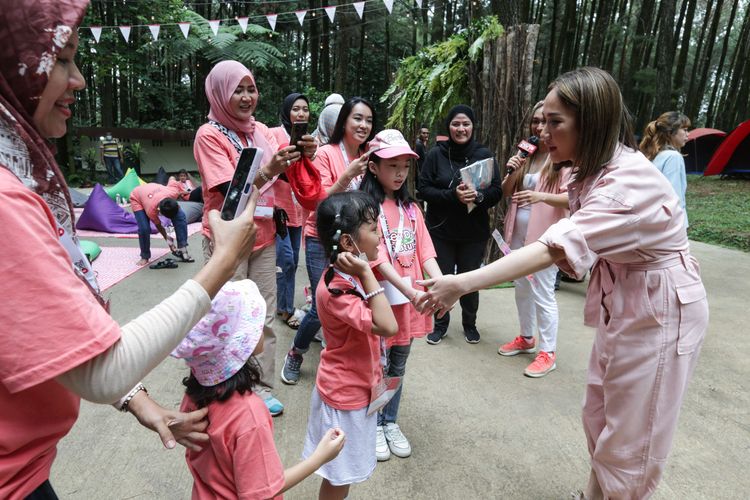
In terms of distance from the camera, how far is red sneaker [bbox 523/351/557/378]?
3418 mm

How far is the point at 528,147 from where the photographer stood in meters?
3.63

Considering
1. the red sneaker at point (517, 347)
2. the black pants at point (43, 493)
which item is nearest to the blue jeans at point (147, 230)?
the red sneaker at point (517, 347)

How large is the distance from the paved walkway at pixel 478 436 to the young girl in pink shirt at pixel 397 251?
0.68ft

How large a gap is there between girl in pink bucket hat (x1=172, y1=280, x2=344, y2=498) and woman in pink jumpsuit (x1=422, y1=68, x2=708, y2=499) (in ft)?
2.51

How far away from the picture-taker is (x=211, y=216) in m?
1.17

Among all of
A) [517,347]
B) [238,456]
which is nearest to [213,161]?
[238,456]

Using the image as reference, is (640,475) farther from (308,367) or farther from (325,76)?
(325,76)

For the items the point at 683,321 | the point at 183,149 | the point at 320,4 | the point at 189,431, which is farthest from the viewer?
the point at 320,4

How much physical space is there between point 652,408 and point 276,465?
1.36 metres

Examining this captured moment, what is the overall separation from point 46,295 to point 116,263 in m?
6.06

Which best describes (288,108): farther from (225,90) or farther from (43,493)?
(43,493)

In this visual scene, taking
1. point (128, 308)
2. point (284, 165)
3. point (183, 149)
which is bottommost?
point (183, 149)

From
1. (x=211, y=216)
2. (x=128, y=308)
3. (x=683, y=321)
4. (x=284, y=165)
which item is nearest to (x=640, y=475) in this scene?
(x=683, y=321)

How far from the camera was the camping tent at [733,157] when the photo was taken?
15406 mm
